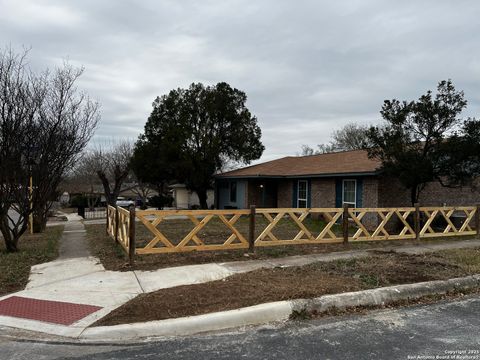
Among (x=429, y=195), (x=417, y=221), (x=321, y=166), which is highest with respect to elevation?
(x=321, y=166)

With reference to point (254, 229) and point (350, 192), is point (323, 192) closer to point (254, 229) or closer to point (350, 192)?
point (350, 192)

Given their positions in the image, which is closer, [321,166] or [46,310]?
[46,310]

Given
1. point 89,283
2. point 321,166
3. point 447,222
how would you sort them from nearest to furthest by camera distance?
point 89,283 < point 447,222 < point 321,166

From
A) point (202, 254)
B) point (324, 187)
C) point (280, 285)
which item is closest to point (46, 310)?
point (280, 285)

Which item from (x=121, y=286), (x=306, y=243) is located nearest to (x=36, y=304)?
(x=121, y=286)

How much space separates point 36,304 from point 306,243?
6534mm

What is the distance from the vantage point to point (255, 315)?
16.7 ft

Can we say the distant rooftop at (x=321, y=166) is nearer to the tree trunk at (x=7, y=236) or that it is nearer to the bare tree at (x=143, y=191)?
the tree trunk at (x=7, y=236)

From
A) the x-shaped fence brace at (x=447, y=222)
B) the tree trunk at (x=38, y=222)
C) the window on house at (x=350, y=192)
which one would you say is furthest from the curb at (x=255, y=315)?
the tree trunk at (x=38, y=222)

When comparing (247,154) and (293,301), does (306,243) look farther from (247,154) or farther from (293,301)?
(247,154)

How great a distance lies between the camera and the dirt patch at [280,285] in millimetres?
5246

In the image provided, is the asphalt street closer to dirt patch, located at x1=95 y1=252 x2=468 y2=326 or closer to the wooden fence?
dirt patch, located at x1=95 y1=252 x2=468 y2=326

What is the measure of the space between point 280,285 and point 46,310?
130 inches

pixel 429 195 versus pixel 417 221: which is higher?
pixel 429 195
